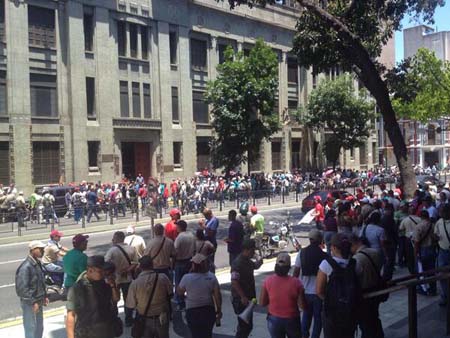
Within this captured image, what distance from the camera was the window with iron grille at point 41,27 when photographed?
2852 cm

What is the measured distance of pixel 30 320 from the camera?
7.37 meters

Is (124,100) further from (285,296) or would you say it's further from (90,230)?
(285,296)

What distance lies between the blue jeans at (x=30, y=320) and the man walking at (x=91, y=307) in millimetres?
1798

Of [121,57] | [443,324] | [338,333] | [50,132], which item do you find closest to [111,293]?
[338,333]

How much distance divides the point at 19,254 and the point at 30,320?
1043cm

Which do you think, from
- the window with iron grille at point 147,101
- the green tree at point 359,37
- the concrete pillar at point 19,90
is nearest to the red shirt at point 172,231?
the green tree at point 359,37

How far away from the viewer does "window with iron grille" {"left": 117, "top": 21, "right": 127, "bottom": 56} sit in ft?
108

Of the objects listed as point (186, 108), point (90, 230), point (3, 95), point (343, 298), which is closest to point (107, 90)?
point (3, 95)

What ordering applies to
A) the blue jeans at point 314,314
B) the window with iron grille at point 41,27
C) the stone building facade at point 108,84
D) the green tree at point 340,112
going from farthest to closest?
the green tree at point 340,112, the window with iron grille at point 41,27, the stone building facade at point 108,84, the blue jeans at point 314,314

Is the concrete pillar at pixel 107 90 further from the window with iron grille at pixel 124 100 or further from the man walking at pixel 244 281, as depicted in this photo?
the man walking at pixel 244 281

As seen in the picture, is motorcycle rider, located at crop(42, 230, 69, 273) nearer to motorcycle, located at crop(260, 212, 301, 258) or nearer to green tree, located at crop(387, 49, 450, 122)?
motorcycle, located at crop(260, 212, 301, 258)

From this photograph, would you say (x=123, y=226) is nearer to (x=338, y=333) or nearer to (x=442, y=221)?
(x=442, y=221)

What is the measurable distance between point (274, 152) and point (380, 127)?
32.6 meters

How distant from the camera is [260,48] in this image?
111 feet
